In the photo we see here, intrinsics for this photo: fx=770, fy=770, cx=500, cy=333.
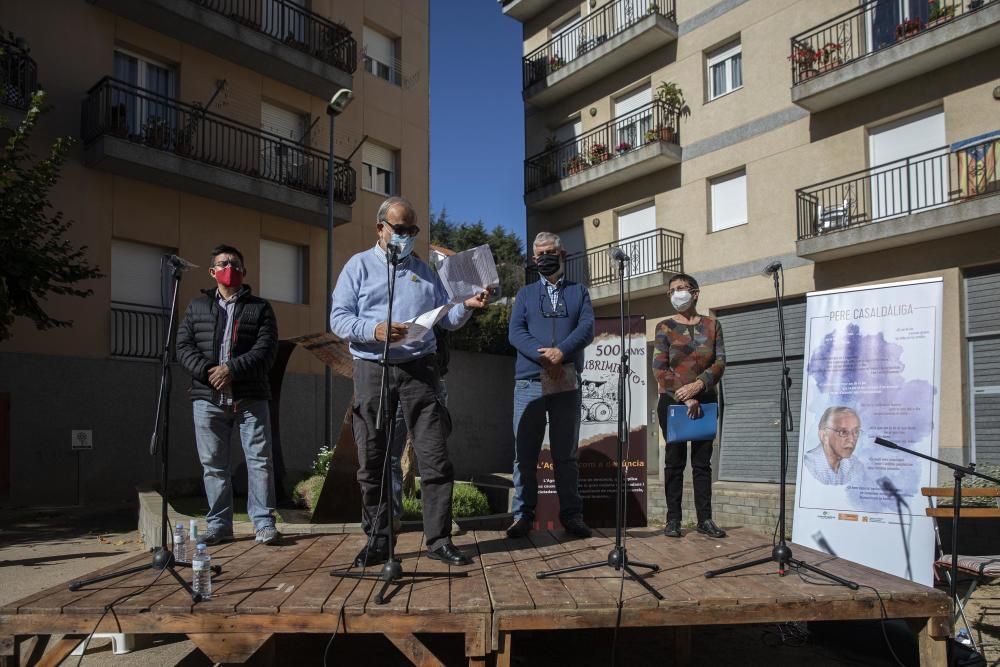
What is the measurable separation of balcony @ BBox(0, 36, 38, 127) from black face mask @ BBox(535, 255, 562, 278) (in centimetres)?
1094

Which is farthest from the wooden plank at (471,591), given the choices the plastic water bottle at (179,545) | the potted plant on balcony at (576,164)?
the potted plant on balcony at (576,164)

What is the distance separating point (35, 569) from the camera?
24.0 feet

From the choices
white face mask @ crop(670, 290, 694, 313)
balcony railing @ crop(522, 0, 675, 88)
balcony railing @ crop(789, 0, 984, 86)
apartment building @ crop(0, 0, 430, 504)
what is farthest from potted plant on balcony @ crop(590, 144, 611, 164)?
white face mask @ crop(670, 290, 694, 313)

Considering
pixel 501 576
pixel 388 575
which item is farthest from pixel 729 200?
pixel 388 575

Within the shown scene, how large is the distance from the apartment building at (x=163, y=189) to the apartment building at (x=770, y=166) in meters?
5.73

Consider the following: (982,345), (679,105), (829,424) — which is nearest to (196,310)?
(829,424)

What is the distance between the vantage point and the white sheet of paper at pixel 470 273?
161 inches

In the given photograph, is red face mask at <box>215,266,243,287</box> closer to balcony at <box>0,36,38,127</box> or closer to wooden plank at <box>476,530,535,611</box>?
wooden plank at <box>476,530,535,611</box>

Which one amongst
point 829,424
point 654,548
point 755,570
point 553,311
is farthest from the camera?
point 829,424

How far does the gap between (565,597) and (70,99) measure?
46.6 feet

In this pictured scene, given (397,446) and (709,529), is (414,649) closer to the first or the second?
(397,446)

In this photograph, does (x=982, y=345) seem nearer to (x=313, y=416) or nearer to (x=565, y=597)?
(x=565, y=597)

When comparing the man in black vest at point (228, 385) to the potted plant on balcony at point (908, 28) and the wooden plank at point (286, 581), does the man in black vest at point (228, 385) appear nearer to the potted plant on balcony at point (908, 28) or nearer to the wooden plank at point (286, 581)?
the wooden plank at point (286, 581)

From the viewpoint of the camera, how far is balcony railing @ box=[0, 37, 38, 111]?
1243 cm
